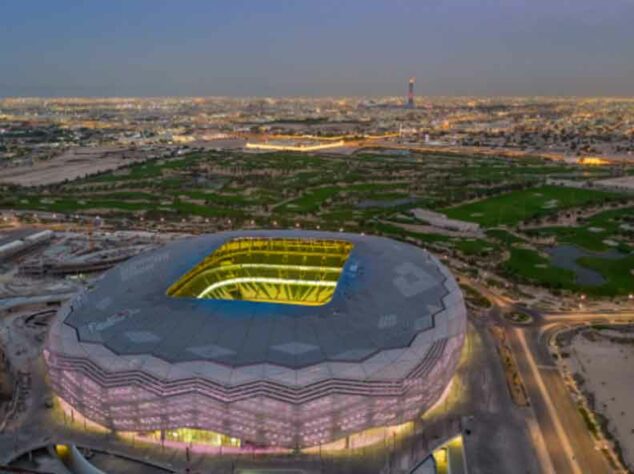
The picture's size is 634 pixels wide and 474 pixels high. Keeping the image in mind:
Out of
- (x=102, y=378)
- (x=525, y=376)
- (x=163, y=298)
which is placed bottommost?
(x=525, y=376)

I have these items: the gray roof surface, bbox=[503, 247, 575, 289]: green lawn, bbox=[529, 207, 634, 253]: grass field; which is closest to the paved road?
bbox=[503, 247, 575, 289]: green lawn

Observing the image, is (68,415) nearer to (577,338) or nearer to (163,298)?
(163,298)

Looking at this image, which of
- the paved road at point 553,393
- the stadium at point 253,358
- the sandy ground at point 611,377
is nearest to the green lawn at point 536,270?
the paved road at point 553,393

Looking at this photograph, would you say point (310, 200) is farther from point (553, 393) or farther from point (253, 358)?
point (253, 358)

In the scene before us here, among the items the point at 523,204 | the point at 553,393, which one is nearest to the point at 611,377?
the point at 553,393

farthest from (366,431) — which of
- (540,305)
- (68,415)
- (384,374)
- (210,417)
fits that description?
(540,305)

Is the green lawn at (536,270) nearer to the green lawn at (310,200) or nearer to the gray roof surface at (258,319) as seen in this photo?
the gray roof surface at (258,319)

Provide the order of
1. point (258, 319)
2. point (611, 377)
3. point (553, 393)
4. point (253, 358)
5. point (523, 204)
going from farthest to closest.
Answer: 1. point (523, 204)
2. point (611, 377)
3. point (553, 393)
4. point (258, 319)
5. point (253, 358)
